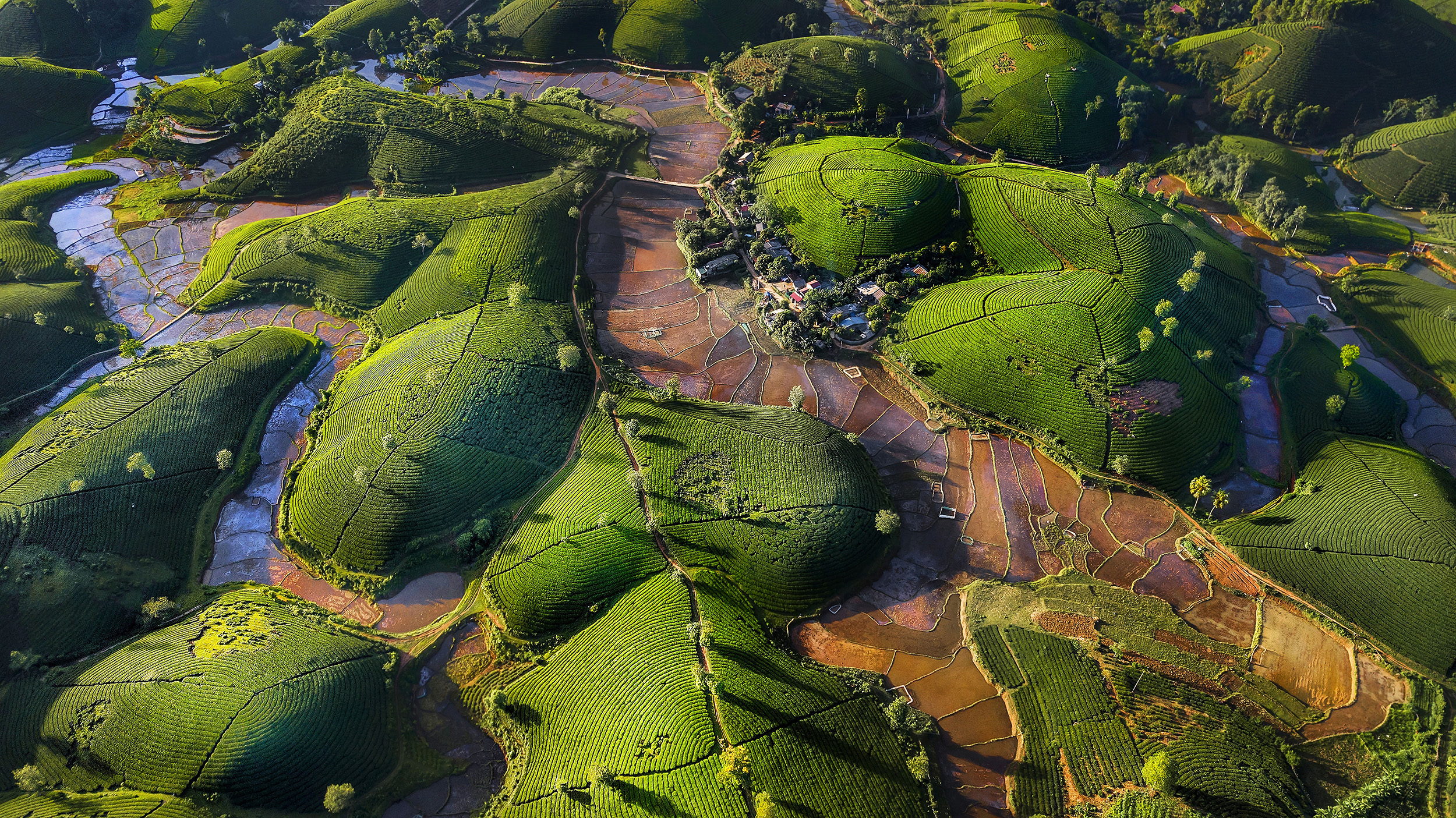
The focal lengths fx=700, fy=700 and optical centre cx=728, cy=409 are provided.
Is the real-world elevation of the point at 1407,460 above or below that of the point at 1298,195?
below

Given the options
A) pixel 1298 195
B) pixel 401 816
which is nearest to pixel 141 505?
pixel 401 816

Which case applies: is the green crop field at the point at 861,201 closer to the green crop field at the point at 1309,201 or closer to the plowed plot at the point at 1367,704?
the green crop field at the point at 1309,201

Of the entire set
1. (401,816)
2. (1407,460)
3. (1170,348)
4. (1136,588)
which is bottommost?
(401,816)

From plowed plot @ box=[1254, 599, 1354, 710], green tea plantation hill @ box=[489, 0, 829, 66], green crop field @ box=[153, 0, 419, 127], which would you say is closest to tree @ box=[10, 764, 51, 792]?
plowed plot @ box=[1254, 599, 1354, 710]

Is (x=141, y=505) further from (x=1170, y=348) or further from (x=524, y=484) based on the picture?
(x=1170, y=348)

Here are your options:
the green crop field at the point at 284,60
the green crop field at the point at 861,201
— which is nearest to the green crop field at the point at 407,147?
the green crop field at the point at 284,60

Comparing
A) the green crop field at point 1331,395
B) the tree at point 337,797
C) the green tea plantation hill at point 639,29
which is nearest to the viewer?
the tree at point 337,797

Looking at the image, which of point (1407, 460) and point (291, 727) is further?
point (1407, 460)

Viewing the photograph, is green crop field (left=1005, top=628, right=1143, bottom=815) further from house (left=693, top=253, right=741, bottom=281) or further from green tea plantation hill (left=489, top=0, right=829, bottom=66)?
green tea plantation hill (left=489, top=0, right=829, bottom=66)
